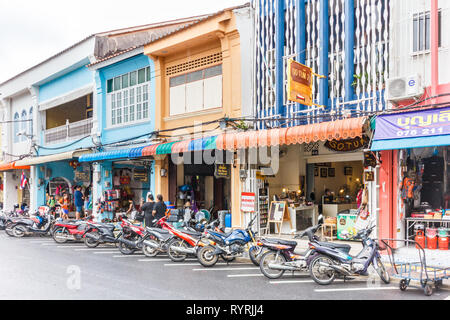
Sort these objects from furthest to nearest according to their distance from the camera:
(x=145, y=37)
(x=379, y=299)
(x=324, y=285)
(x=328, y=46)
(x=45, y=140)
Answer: (x=45, y=140)
(x=145, y=37)
(x=328, y=46)
(x=324, y=285)
(x=379, y=299)

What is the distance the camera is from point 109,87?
19469 millimetres

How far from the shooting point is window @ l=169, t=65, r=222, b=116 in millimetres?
14961

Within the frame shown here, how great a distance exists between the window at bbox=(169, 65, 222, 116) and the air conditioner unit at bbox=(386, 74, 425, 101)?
20.2ft

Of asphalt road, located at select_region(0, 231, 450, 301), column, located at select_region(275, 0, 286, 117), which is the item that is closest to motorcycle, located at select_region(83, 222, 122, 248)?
asphalt road, located at select_region(0, 231, 450, 301)

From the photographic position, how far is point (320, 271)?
8.35m

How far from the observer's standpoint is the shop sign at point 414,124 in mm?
9172

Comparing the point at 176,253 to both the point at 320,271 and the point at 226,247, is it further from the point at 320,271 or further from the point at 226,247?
the point at 320,271

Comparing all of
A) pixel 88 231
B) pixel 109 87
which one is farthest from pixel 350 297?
pixel 109 87

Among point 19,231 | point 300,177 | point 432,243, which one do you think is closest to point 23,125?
point 19,231

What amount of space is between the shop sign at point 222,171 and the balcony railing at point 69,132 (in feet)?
30.4

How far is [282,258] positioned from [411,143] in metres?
3.84

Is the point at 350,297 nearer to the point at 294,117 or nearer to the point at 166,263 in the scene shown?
the point at 166,263

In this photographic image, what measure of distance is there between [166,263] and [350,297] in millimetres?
4924

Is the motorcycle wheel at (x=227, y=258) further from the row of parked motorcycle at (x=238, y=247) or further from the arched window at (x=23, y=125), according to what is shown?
the arched window at (x=23, y=125)
